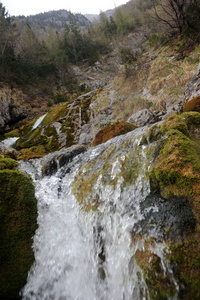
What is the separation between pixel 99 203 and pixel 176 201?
4.59 feet

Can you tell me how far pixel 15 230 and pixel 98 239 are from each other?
1393mm

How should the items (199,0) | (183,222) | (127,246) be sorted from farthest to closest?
(199,0) < (127,246) < (183,222)

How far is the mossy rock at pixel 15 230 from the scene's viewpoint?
2.08 meters

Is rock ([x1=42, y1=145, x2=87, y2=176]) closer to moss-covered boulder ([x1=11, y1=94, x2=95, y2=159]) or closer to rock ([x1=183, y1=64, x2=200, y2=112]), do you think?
moss-covered boulder ([x1=11, y1=94, x2=95, y2=159])

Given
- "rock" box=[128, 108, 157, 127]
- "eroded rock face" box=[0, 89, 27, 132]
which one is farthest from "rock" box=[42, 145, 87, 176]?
"eroded rock face" box=[0, 89, 27, 132]

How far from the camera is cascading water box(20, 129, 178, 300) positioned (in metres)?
1.83

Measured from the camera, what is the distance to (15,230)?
94.7 inches

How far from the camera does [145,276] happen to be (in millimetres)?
1515

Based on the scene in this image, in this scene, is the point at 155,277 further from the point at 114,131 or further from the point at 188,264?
the point at 114,131

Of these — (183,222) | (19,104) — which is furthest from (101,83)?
(183,222)

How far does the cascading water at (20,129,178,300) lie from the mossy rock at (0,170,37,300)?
0.43ft

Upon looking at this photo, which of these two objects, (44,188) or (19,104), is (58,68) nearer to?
(19,104)

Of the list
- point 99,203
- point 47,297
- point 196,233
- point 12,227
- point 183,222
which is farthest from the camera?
point 99,203

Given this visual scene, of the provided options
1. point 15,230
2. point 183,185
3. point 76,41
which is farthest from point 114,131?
point 76,41
